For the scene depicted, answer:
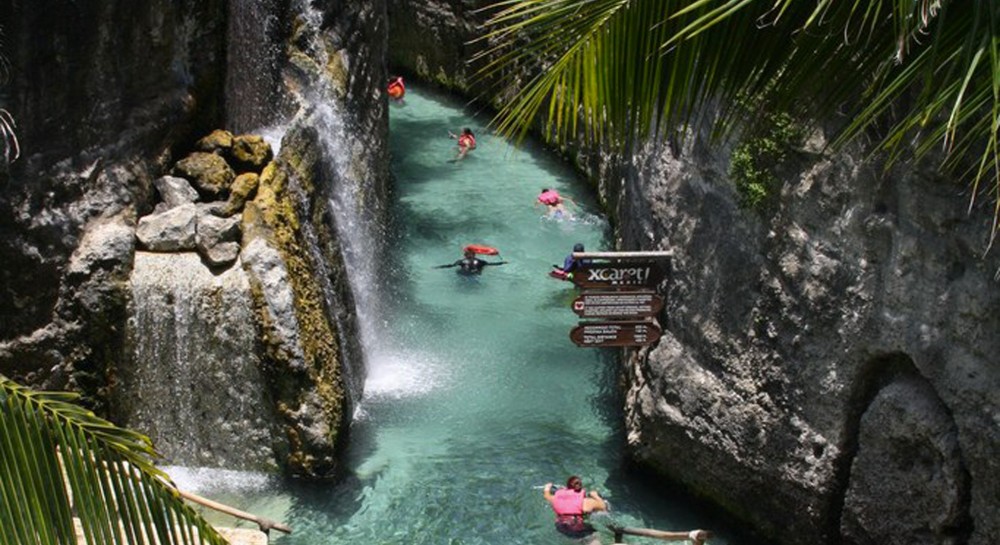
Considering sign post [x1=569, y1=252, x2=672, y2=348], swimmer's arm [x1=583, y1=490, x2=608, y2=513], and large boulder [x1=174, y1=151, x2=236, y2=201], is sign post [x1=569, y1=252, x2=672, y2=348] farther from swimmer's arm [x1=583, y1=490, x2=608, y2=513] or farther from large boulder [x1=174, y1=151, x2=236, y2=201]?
large boulder [x1=174, y1=151, x2=236, y2=201]

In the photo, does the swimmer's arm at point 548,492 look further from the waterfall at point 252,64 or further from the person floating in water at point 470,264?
the waterfall at point 252,64

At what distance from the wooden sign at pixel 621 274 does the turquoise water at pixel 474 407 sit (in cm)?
222

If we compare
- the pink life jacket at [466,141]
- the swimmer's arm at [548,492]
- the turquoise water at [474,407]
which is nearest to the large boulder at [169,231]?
the turquoise water at [474,407]

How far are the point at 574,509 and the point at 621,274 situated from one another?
2112 millimetres

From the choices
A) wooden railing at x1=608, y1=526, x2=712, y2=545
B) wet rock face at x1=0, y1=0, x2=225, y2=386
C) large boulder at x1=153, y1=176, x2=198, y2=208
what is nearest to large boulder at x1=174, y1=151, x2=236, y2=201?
large boulder at x1=153, y1=176, x2=198, y2=208

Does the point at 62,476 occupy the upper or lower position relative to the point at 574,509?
upper

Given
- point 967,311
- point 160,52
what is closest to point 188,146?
point 160,52

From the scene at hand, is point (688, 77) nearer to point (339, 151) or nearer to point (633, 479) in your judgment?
point (633, 479)

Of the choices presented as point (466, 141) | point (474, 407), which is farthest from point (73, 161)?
point (466, 141)

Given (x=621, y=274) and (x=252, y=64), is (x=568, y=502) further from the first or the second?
(x=252, y=64)

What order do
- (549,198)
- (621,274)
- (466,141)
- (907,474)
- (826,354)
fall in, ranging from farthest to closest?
(466,141)
(549,198)
(621,274)
(826,354)
(907,474)

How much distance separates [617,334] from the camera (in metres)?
10.4

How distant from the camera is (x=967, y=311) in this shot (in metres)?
8.06

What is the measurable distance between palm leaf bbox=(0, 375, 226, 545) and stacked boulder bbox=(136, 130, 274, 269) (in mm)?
8209
